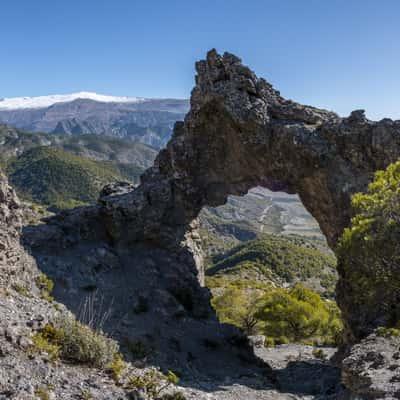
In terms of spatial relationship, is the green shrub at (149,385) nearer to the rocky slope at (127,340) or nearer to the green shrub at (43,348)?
the rocky slope at (127,340)

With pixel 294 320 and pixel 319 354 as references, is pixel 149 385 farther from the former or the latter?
pixel 294 320

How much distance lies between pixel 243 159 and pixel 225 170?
1.96 meters

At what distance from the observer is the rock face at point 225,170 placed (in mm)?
25188

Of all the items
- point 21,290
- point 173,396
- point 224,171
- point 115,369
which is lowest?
point 173,396

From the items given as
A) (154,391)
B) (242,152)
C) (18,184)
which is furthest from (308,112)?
(18,184)

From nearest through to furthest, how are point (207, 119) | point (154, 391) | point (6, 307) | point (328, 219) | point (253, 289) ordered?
point (154, 391) < point (6, 307) < point (328, 219) < point (207, 119) < point (253, 289)

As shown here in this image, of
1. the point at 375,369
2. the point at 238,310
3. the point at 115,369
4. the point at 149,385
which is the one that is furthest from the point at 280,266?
the point at 115,369

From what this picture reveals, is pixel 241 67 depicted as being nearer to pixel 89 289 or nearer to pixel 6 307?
pixel 89 289

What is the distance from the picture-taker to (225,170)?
3100cm

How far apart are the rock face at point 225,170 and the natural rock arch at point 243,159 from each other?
72 millimetres

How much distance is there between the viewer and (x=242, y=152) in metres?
29.3

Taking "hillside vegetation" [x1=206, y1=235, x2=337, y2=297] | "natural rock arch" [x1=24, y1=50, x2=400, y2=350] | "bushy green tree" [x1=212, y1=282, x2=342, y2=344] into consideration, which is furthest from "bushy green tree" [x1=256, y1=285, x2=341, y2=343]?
"hillside vegetation" [x1=206, y1=235, x2=337, y2=297]

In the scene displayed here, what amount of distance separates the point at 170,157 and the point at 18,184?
16896 cm

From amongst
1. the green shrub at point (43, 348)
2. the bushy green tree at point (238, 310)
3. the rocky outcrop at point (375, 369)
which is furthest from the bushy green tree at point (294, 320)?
the green shrub at point (43, 348)
